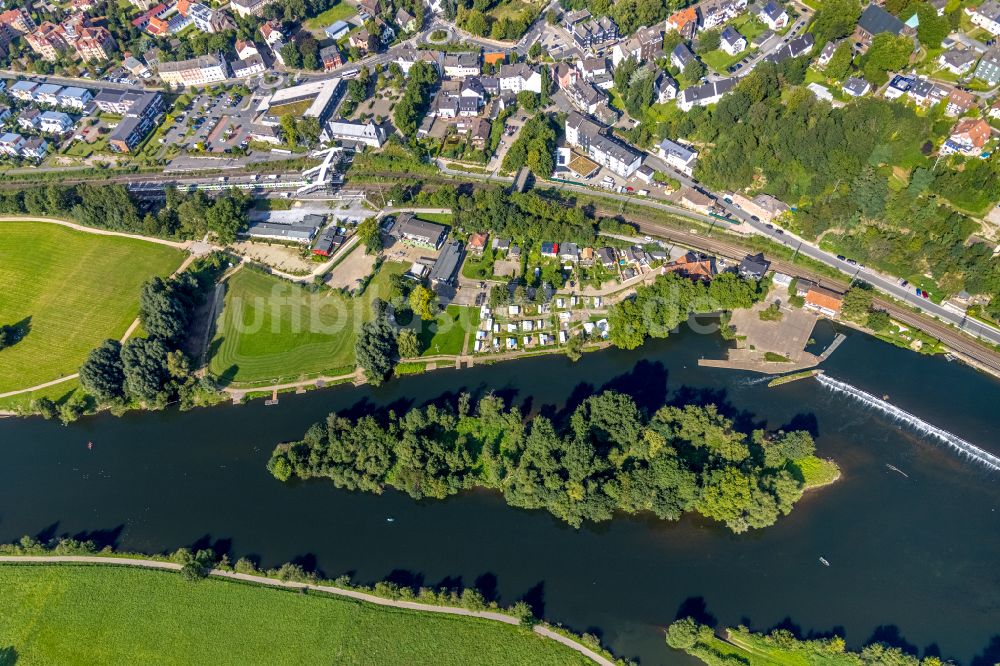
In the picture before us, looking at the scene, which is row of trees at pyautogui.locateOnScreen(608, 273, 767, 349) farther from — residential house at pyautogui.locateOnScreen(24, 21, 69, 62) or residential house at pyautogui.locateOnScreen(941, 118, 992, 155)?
residential house at pyautogui.locateOnScreen(24, 21, 69, 62)

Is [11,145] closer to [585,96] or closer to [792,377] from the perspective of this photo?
[585,96]

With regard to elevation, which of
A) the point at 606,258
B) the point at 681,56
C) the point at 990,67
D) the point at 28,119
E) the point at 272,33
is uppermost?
the point at 990,67

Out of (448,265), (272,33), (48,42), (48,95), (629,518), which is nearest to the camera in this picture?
(629,518)

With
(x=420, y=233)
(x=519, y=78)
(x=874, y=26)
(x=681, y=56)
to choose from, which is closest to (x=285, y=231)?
(x=420, y=233)

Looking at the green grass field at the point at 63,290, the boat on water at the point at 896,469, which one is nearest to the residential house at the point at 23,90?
the green grass field at the point at 63,290

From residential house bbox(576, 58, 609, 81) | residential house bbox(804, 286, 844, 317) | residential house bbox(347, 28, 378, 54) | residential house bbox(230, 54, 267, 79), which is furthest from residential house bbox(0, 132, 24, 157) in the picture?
residential house bbox(804, 286, 844, 317)

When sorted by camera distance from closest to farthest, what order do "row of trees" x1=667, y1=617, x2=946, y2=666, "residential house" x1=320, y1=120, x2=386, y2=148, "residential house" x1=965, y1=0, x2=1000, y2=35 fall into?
1. "row of trees" x1=667, y1=617, x2=946, y2=666
2. "residential house" x1=965, y1=0, x2=1000, y2=35
3. "residential house" x1=320, y1=120, x2=386, y2=148
